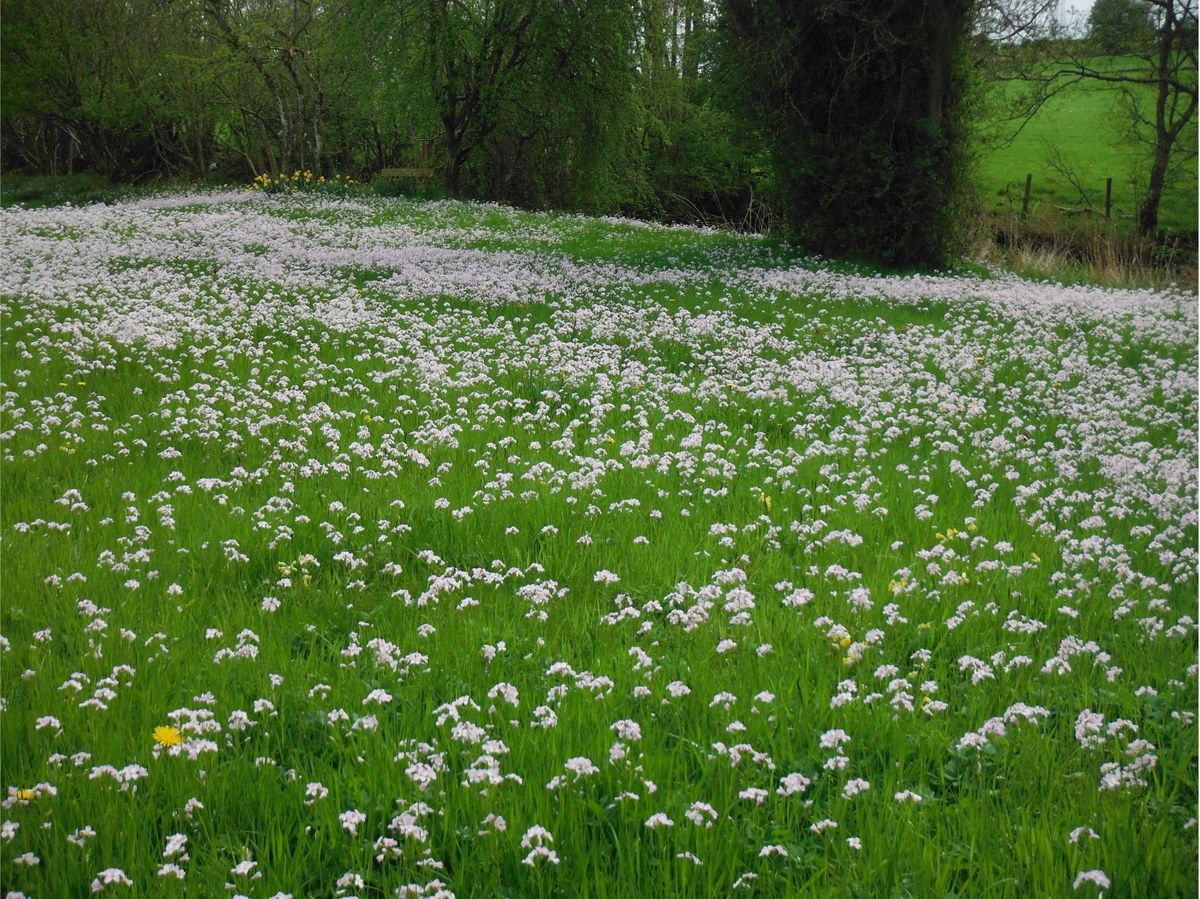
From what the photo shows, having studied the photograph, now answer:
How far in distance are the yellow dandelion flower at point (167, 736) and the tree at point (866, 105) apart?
58.8 ft

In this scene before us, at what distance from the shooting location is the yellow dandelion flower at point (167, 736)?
3596 mm

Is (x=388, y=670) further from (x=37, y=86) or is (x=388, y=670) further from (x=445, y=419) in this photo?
(x=37, y=86)

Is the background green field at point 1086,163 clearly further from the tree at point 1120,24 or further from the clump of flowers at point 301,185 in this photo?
the clump of flowers at point 301,185

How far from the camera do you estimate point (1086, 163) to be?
4725 cm

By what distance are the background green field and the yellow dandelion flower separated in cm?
3265

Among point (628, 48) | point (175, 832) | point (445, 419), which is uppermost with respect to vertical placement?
point (628, 48)

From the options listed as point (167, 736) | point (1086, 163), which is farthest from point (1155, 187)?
point (167, 736)

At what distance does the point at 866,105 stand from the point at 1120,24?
21236 mm

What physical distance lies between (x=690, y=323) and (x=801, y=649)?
337 inches

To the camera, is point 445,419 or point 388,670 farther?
point 445,419

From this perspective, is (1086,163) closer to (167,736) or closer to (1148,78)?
(1148,78)

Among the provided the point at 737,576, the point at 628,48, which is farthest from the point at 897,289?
the point at 628,48

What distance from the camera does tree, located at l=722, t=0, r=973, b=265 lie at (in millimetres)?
18625

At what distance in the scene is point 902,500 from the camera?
6602 mm
